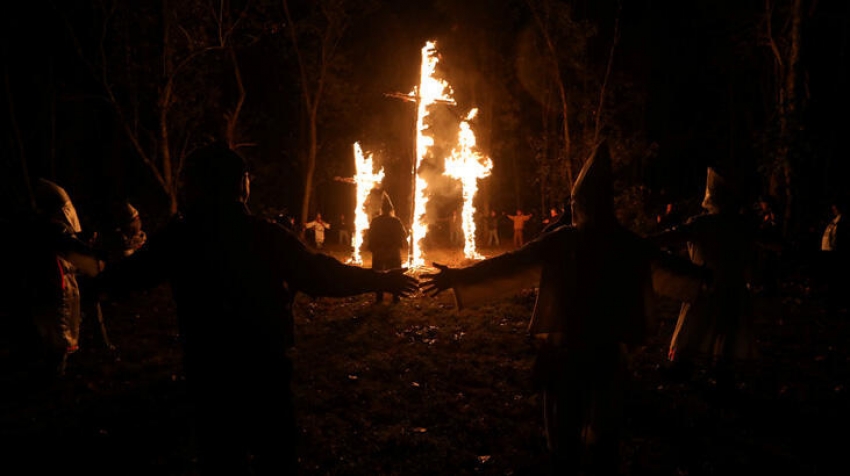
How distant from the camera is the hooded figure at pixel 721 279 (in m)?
6.63

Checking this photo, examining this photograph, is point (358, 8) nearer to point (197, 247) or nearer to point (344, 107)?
point (344, 107)

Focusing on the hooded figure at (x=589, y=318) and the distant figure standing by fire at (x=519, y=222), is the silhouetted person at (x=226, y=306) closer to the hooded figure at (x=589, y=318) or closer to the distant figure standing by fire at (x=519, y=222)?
the hooded figure at (x=589, y=318)

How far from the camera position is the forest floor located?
545cm

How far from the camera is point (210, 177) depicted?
3393 mm

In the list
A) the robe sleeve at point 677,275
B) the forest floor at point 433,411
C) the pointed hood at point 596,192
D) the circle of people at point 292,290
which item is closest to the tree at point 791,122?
the forest floor at point 433,411

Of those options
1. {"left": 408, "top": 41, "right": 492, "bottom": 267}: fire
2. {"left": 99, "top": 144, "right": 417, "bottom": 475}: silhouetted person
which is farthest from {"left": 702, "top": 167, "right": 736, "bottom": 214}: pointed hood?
{"left": 408, "top": 41, "right": 492, "bottom": 267}: fire

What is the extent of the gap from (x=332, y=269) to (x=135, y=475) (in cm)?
341

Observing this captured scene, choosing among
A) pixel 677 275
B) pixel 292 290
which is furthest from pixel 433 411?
pixel 292 290

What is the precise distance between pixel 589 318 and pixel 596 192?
962mm

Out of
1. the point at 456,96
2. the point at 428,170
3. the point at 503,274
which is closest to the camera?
the point at 503,274

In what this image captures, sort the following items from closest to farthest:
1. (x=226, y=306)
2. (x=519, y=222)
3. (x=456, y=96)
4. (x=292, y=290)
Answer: (x=226, y=306)
(x=292, y=290)
(x=519, y=222)
(x=456, y=96)

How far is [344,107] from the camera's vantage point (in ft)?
95.0

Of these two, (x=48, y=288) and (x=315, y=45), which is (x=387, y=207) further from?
(x=315, y=45)

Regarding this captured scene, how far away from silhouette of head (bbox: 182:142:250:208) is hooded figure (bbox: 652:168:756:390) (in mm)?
5138
